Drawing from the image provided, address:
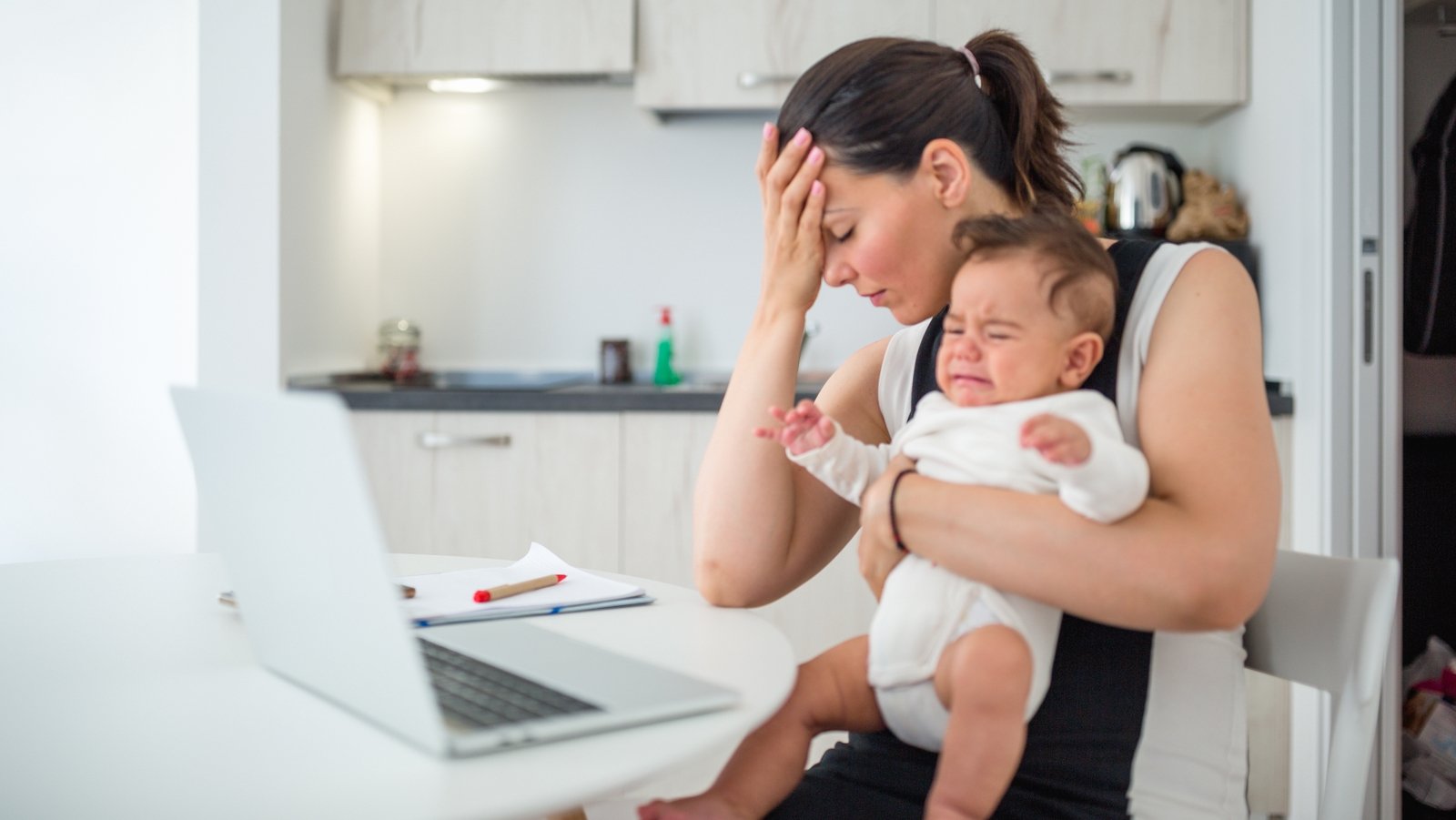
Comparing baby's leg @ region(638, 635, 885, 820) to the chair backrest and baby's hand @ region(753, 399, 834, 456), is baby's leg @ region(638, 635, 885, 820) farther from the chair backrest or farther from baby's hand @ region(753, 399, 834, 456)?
the chair backrest

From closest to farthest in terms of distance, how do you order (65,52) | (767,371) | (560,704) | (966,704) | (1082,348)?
(560,704) → (966,704) → (1082,348) → (767,371) → (65,52)

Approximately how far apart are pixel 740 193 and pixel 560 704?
2707 mm

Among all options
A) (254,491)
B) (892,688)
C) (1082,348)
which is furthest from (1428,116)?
(254,491)

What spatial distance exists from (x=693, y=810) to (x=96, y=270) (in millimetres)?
2965

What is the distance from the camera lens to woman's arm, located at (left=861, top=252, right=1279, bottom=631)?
0.94 m

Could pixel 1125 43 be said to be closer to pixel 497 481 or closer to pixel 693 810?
pixel 497 481

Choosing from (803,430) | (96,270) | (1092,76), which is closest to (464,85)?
(96,270)

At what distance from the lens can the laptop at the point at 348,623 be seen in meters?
0.68

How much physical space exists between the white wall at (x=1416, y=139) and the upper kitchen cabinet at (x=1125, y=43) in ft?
1.50

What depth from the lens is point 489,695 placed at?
0.80 m

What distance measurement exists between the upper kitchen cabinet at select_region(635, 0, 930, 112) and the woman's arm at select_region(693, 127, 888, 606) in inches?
68.7

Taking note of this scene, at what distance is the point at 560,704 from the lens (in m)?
0.77

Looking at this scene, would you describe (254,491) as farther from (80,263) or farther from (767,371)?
(80,263)

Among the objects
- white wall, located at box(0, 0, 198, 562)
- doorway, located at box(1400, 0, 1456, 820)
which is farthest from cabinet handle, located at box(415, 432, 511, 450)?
doorway, located at box(1400, 0, 1456, 820)
